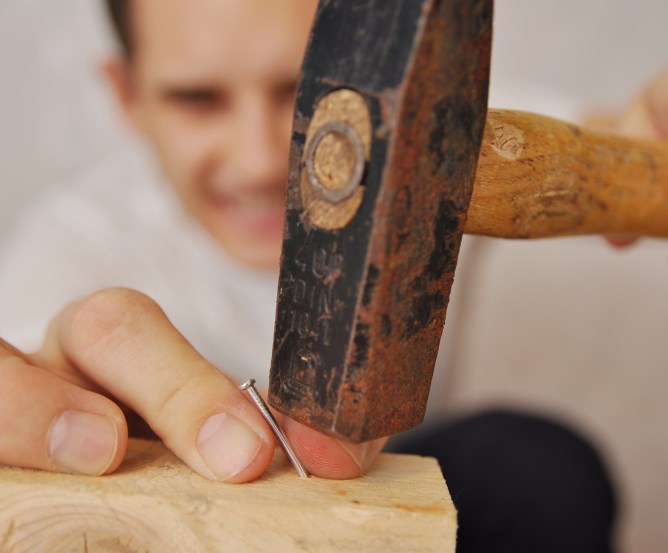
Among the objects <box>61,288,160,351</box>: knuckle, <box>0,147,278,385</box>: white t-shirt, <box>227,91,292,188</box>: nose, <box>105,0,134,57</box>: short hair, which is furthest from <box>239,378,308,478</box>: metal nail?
<box>105,0,134,57</box>: short hair

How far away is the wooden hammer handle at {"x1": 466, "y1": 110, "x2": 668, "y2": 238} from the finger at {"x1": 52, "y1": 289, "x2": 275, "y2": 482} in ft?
0.76

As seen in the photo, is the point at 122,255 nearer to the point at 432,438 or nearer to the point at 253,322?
the point at 253,322

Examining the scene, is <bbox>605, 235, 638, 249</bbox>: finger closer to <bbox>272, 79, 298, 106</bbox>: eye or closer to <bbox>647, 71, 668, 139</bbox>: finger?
<bbox>647, 71, 668, 139</bbox>: finger

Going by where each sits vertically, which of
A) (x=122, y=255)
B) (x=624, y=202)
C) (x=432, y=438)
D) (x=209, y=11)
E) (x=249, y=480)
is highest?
(x=209, y=11)

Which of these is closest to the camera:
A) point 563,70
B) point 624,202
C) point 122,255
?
point 624,202

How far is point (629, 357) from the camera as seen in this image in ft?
7.75

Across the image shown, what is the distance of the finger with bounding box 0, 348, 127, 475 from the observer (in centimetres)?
53

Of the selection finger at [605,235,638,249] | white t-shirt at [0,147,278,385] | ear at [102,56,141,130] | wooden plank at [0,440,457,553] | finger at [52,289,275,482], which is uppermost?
ear at [102,56,141,130]

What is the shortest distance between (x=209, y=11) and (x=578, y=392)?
169 centimetres

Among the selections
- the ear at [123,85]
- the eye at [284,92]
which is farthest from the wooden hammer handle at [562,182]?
the ear at [123,85]

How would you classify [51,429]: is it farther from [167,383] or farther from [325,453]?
[325,453]

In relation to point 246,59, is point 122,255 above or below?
below

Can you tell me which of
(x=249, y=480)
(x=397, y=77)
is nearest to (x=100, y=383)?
(x=249, y=480)

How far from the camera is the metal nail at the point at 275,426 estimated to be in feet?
1.85
